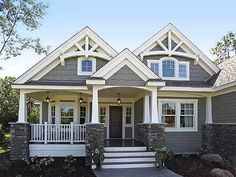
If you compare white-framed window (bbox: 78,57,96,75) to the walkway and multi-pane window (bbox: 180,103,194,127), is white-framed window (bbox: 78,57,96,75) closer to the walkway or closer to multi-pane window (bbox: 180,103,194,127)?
multi-pane window (bbox: 180,103,194,127)

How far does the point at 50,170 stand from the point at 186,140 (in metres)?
7.69

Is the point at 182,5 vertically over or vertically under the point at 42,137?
over

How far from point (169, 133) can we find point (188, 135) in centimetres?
104

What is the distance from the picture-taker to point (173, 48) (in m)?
17.6

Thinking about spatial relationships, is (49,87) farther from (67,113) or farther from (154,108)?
(154,108)

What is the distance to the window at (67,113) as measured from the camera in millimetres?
18075

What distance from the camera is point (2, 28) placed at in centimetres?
2562

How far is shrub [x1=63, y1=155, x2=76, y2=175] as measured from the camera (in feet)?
41.1

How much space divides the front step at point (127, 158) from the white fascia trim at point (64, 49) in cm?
516

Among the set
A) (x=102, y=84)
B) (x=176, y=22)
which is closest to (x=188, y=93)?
(x=176, y=22)

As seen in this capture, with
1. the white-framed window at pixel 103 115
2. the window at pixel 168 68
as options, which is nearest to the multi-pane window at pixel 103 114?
the white-framed window at pixel 103 115

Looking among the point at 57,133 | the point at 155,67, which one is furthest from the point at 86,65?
the point at 57,133

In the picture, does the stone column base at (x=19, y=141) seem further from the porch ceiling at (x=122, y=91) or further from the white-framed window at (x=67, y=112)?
the porch ceiling at (x=122, y=91)

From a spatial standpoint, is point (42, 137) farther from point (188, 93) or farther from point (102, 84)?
point (188, 93)
